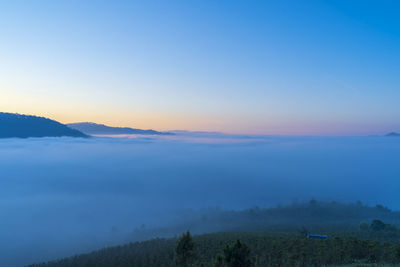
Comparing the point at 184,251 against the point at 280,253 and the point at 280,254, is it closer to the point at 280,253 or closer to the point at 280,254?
the point at 280,254

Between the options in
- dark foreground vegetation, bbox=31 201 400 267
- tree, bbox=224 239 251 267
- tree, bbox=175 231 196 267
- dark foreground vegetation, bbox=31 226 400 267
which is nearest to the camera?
tree, bbox=224 239 251 267

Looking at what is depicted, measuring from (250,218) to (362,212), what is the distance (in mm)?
87849

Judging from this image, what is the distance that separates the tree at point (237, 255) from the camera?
16859 mm

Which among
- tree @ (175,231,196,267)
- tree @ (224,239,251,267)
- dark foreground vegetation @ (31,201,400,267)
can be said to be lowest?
dark foreground vegetation @ (31,201,400,267)

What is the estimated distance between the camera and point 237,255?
16.9 meters

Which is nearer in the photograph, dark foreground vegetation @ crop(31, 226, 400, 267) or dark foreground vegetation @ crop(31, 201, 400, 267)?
dark foreground vegetation @ crop(31, 226, 400, 267)

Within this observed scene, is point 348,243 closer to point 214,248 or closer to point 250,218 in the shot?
point 214,248

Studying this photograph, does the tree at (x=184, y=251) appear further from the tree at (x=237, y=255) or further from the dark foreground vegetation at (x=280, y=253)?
the tree at (x=237, y=255)

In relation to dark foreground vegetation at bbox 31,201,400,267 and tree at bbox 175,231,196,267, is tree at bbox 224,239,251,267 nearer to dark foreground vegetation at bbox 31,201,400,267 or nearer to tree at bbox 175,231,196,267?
dark foreground vegetation at bbox 31,201,400,267

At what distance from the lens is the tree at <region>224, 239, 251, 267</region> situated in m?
16.9

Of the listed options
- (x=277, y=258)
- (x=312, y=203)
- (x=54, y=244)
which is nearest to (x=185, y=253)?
(x=277, y=258)

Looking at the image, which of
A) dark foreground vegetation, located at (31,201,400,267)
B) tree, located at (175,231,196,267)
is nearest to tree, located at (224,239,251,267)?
dark foreground vegetation, located at (31,201,400,267)

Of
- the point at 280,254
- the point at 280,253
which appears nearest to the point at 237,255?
the point at 280,254

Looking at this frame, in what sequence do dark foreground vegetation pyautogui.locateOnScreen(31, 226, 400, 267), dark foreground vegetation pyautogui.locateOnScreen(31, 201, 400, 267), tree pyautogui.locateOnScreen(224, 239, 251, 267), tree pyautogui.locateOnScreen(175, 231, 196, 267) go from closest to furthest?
tree pyautogui.locateOnScreen(224, 239, 251, 267) < dark foreground vegetation pyautogui.locateOnScreen(31, 226, 400, 267) < dark foreground vegetation pyautogui.locateOnScreen(31, 201, 400, 267) < tree pyautogui.locateOnScreen(175, 231, 196, 267)
